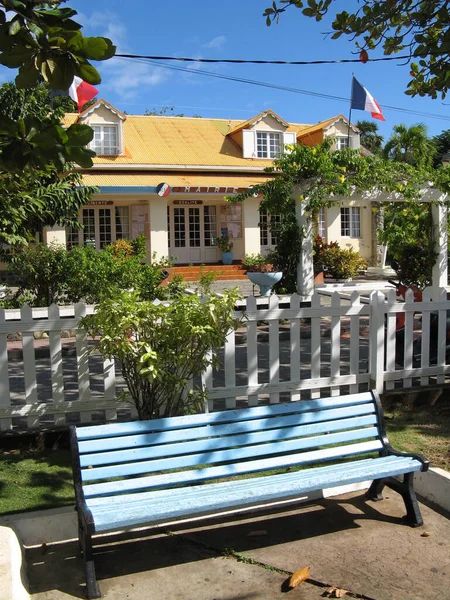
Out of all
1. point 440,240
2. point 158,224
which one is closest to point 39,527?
point 440,240

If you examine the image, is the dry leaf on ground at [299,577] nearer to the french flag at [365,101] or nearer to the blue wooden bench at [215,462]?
the blue wooden bench at [215,462]

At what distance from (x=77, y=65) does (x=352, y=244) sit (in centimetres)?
2542

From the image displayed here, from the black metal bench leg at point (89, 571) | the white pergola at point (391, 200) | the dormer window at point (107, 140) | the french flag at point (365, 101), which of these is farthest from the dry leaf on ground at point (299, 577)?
the dormer window at point (107, 140)

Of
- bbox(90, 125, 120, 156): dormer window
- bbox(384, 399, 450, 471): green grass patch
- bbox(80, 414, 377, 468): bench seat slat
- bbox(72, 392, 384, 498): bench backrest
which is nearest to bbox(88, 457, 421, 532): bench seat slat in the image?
bbox(72, 392, 384, 498): bench backrest

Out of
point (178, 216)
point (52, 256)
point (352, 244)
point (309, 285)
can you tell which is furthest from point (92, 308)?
point (352, 244)

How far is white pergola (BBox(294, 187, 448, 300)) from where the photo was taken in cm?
1298

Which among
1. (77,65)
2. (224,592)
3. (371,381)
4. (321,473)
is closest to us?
(77,65)

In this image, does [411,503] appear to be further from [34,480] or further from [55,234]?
[55,234]

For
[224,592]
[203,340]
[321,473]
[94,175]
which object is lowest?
[224,592]

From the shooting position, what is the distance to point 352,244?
27.4 m

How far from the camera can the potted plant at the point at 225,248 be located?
81.6 ft

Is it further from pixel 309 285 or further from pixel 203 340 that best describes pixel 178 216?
pixel 203 340

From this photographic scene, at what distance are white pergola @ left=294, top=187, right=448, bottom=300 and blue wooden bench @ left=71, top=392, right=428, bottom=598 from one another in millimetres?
8690

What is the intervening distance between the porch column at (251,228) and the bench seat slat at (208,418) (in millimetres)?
20661
